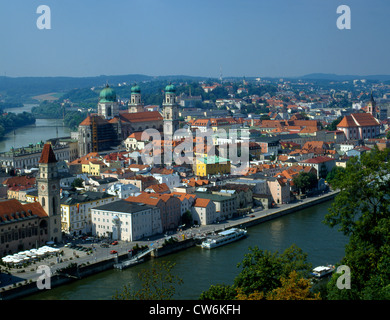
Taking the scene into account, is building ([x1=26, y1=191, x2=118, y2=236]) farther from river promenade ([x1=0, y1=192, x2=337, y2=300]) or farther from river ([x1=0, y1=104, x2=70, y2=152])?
river ([x1=0, y1=104, x2=70, y2=152])

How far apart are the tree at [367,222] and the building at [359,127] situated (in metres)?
22.0

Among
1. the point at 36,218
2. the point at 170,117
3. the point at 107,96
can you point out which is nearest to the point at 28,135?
the point at 107,96

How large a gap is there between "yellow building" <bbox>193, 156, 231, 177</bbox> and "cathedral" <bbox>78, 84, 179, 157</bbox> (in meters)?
6.54

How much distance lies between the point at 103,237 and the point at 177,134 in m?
13.9

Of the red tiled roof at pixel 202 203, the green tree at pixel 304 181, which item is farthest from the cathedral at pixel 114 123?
the red tiled roof at pixel 202 203

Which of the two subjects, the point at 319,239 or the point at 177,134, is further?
the point at 177,134

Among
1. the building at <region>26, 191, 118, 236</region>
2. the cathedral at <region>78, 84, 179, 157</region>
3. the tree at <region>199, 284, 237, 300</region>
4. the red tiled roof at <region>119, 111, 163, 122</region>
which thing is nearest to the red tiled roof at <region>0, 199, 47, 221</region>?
the building at <region>26, 191, 118, 236</region>

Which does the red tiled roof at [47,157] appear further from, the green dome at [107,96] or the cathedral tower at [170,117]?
the green dome at [107,96]

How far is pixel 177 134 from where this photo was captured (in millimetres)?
25328

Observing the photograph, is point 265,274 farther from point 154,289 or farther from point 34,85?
point 34,85

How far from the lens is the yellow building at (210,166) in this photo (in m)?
17.6

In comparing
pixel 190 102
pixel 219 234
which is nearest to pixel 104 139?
pixel 219 234

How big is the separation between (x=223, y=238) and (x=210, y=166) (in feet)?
20.8
